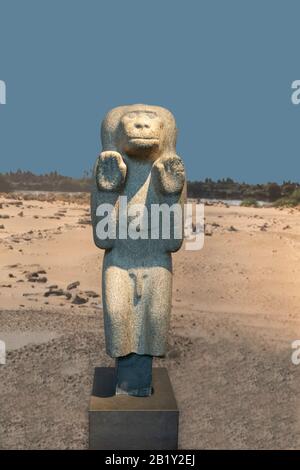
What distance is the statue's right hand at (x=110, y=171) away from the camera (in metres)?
4.98

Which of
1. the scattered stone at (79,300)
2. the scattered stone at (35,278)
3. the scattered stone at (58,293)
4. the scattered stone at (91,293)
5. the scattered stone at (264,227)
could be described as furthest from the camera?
the scattered stone at (264,227)

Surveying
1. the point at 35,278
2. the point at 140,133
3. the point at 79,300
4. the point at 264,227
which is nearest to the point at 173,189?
the point at 140,133

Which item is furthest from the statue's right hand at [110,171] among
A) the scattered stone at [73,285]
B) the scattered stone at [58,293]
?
the scattered stone at [73,285]

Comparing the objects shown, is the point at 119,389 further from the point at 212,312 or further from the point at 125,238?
the point at 212,312

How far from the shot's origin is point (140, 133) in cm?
494

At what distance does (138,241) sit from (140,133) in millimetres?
1000

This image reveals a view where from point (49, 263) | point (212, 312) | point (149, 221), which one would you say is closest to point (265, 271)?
point (212, 312)

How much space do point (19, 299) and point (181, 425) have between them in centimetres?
506

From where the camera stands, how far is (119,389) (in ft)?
17.6

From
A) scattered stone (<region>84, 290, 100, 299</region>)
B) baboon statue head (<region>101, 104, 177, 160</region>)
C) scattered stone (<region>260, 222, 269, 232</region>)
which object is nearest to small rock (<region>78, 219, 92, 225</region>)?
scattered stone (<region>260, 222, 269, 232</region>)

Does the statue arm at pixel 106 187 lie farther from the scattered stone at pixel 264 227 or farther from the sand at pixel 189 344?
the scattered stone at pixel 264 227

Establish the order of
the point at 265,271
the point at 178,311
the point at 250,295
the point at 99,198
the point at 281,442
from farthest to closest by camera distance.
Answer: the point at 265,271, the point at 250,295, the point at 178,311, the point at 281,442, the point at 99,198

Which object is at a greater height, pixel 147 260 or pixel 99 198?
pixel 99 198

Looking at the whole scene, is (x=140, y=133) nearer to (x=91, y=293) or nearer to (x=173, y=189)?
(x=173, y=189)
